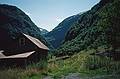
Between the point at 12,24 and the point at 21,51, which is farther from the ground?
the point at 12,24

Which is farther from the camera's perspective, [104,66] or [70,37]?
[70,37]

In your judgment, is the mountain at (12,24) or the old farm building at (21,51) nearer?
the old farm building at (21,51)

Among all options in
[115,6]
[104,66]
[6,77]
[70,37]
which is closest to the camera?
[6,77]

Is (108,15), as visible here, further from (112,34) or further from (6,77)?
(6,77)

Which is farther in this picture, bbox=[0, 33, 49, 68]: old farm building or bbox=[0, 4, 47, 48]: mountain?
bbox=[0, 4, 47, 48]: mountain

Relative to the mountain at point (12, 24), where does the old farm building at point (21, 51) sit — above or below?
below

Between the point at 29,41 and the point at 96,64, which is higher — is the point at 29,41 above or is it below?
above

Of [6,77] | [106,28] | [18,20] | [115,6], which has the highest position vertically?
[18,20]

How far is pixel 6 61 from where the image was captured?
151 feet

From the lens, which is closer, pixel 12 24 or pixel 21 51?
pixel 21 51

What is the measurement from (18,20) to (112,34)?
102 meters

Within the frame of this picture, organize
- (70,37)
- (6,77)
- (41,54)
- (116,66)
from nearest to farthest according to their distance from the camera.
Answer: (6,77)
(116,66)
(41,54)
(70,37)

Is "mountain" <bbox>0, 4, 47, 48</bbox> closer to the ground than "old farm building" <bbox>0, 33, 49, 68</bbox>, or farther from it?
farther from it

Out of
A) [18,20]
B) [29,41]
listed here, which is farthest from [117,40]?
[18,20]
